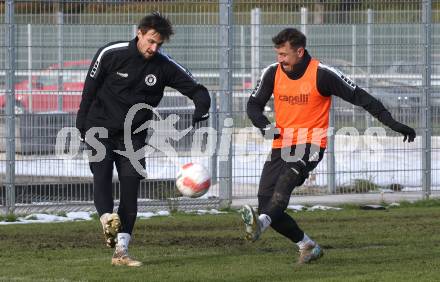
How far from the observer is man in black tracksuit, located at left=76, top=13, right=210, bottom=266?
915 centimetres

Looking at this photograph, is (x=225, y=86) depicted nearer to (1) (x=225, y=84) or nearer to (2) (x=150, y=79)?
(1) (x=225, y=84)

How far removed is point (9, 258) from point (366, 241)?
3.51m

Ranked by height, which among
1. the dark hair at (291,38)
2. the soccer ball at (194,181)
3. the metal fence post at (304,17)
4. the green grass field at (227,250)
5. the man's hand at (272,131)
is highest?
the metal fence post at (304,17)

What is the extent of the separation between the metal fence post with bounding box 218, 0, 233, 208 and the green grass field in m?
→ 0.74

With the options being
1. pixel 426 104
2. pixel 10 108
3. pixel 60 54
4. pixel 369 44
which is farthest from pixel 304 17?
pixel 10 108

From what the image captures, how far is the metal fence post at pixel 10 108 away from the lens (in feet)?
44.6

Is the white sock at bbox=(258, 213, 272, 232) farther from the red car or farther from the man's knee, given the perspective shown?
the red car

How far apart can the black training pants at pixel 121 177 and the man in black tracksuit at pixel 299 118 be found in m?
1.06

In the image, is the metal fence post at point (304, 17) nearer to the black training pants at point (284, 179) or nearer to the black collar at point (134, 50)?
the black training pants at point (284, 179)

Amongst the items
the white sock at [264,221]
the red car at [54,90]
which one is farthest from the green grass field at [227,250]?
the red car at [54,90]

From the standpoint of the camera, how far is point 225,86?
14.6 m

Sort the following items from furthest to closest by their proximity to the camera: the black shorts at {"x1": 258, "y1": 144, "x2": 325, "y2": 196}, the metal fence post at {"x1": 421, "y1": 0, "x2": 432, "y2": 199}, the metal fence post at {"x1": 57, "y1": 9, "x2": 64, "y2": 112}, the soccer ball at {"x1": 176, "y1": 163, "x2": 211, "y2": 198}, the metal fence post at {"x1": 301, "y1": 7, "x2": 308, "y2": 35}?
the metal fence post at {"x1": 421, "y1": 0, "x2": 432, "y2": 199} → the metal fence post at {"x1": 301, "y1": 7, "x2": 308, "y2": 35} → the metal fence post at {"x1": 57, "y1": 9, "x2": 64, "y2": 112} → the soccer ball at {"x1": 176, "y1": 163, "x2": 211, "y2": 198} → the black shorts at {"x1": 258, "y1": 144, "x2": 325, "y2": 196}

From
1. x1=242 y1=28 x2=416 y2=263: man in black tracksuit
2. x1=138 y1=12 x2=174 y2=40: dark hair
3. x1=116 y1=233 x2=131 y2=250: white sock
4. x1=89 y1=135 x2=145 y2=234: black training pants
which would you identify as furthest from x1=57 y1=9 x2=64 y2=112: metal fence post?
x1=242 y1=28 x2=416 y2=263: man in black tracksuit

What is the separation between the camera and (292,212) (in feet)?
46.6
